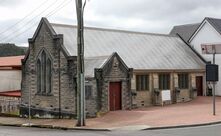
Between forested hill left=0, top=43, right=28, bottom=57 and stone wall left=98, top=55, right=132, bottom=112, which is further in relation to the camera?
forested hill left=0, top=43, right=28, bottom=57

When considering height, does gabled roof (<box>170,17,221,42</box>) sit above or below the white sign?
above

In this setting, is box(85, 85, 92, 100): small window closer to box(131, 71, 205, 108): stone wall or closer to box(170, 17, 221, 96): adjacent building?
box(131, 71, 205, 108): stone wall

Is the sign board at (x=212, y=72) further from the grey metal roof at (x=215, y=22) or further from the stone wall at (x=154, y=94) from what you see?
the grey metal roof at (x=215, y=22)

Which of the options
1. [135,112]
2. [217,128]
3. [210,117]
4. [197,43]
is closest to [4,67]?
[197,43]

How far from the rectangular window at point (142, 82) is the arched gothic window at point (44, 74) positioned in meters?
7.30

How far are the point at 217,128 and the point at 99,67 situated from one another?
13330 mm

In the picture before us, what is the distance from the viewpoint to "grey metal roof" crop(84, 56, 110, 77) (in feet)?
117

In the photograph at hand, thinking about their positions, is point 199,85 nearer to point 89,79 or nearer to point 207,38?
point 207,38

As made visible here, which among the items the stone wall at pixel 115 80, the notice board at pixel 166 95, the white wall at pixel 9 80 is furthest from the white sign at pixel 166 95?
the white wall at pixel 9 80

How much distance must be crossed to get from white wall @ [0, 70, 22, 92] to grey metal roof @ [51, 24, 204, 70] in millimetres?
14427

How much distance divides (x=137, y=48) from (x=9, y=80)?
1702cm

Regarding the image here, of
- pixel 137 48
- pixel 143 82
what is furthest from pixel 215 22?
pixel 143 82

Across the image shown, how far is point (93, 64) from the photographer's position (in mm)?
36219

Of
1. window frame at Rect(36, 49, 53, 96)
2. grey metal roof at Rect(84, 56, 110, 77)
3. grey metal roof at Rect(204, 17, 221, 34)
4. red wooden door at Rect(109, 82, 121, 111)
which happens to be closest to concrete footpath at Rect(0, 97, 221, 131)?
red wooden door at Rect(109, 82, 121, 111)
